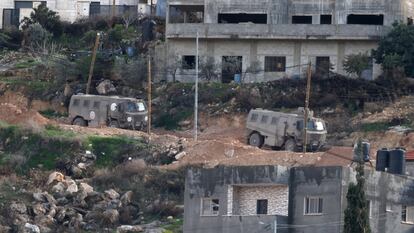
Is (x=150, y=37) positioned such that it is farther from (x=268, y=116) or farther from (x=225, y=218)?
(x=225, y=218)

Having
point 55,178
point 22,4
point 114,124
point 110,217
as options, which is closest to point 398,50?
point 114,124

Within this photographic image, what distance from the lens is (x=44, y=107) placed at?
11081cm

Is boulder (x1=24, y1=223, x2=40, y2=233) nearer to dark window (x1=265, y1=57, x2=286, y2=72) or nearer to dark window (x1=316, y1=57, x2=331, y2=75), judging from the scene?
dark window (x1=316, y1=57, x2=331, y2=75)

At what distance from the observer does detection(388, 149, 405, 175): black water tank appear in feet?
249

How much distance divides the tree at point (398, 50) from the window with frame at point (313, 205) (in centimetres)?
3451

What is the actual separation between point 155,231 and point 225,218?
1522 cm

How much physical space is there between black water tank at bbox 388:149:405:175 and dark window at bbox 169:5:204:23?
37.7 meters

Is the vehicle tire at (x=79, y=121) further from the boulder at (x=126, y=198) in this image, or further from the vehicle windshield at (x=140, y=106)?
the boulder at (x=126, y=198)

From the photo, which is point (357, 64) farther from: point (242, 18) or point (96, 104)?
point (96, 104)

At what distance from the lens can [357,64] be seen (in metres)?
107

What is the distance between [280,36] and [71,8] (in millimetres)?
20584

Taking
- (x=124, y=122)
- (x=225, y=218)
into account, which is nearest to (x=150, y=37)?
(x=124, y=122)

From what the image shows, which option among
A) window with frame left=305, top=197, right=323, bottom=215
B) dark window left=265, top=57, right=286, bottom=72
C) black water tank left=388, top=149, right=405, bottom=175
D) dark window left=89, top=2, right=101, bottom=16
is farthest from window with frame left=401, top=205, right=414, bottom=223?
dark window left=89, top=2, right=101, bottom=16

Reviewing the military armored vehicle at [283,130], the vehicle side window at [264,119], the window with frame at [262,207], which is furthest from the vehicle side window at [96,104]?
the window with frame at [262,207]
